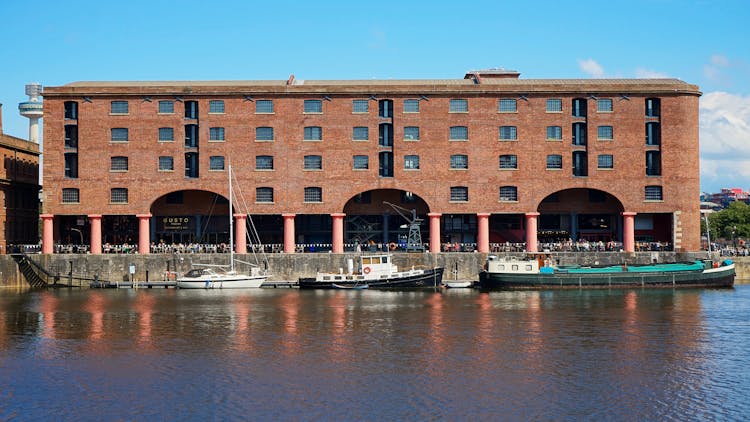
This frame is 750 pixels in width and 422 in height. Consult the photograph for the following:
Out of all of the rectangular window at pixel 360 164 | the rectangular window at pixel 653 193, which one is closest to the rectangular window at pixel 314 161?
the rectangular window at pixel 360 164

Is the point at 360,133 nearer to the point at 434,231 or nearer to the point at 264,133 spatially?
the point at 264,133

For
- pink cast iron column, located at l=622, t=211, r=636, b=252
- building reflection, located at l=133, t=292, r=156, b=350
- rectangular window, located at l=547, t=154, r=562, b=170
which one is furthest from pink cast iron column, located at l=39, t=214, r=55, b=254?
pink cast iron column, located at l=622, t=211, r=636, b=252

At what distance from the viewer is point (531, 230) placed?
100250 millimetres

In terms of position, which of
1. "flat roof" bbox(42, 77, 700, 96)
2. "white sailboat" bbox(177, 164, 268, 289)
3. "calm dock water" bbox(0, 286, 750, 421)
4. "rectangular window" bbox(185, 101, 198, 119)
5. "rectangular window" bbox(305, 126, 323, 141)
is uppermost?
"flat roof" bbox(42, 77, 700, 96)

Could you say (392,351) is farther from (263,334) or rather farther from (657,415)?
(657,415)

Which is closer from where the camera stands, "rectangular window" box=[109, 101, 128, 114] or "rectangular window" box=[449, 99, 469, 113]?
"rectangular window" box=[109, 101, 128, 114]

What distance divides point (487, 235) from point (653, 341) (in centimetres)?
4507

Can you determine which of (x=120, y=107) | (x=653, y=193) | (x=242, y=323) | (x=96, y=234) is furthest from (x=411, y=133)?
(x=242, y=323)

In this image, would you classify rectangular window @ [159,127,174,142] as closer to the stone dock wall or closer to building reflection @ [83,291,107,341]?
the stone dock wall

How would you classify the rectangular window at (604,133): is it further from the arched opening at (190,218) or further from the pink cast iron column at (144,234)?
the pink cast iron column at (144,234)

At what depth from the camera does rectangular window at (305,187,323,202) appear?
100 meters

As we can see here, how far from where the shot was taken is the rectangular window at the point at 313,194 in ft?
329

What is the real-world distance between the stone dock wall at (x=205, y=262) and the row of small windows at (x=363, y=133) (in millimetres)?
13206

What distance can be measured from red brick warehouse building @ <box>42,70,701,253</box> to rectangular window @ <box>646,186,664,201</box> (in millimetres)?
237
